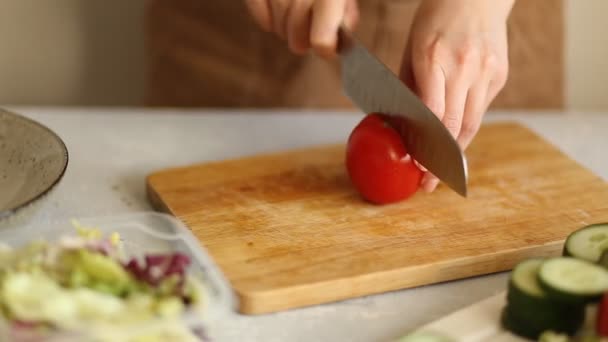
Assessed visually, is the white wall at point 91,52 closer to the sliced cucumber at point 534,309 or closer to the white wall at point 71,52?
the white wall at point 71,52

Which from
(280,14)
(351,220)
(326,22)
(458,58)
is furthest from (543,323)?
(280,14)

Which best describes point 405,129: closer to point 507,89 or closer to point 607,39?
point 507,89

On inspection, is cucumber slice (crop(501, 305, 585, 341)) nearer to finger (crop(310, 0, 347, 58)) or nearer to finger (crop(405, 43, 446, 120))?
finger (crop(405, 43, 446, 120))

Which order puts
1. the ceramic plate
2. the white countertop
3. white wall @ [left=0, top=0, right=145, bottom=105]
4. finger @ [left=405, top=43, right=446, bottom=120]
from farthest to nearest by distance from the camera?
white wall @ [left=0, top=0, right=145, bottom=105]
finger @ [left=405, top=43, right=446, bottom=120]
the ceramic plate
the white countertop

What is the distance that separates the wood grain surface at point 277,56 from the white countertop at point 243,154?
114mm

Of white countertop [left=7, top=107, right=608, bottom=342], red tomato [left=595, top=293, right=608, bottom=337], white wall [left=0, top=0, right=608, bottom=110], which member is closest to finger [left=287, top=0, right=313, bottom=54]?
white countertop [left=7, top=107, right=608, bottom=342]

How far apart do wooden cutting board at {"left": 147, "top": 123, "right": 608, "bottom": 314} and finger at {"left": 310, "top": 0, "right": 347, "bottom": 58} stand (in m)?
0.24

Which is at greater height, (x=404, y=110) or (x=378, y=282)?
(x=404, y=110)

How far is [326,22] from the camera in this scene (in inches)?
57.2

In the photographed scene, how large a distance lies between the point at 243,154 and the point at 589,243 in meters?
0.74

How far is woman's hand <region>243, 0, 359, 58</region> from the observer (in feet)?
4.77

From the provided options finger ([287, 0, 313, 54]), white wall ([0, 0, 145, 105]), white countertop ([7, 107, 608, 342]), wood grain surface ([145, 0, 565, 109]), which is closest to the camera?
white countertop ([7, 107, 608, 342])

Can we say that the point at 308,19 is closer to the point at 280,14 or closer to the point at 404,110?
the point at 280,14

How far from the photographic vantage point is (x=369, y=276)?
1222mm
